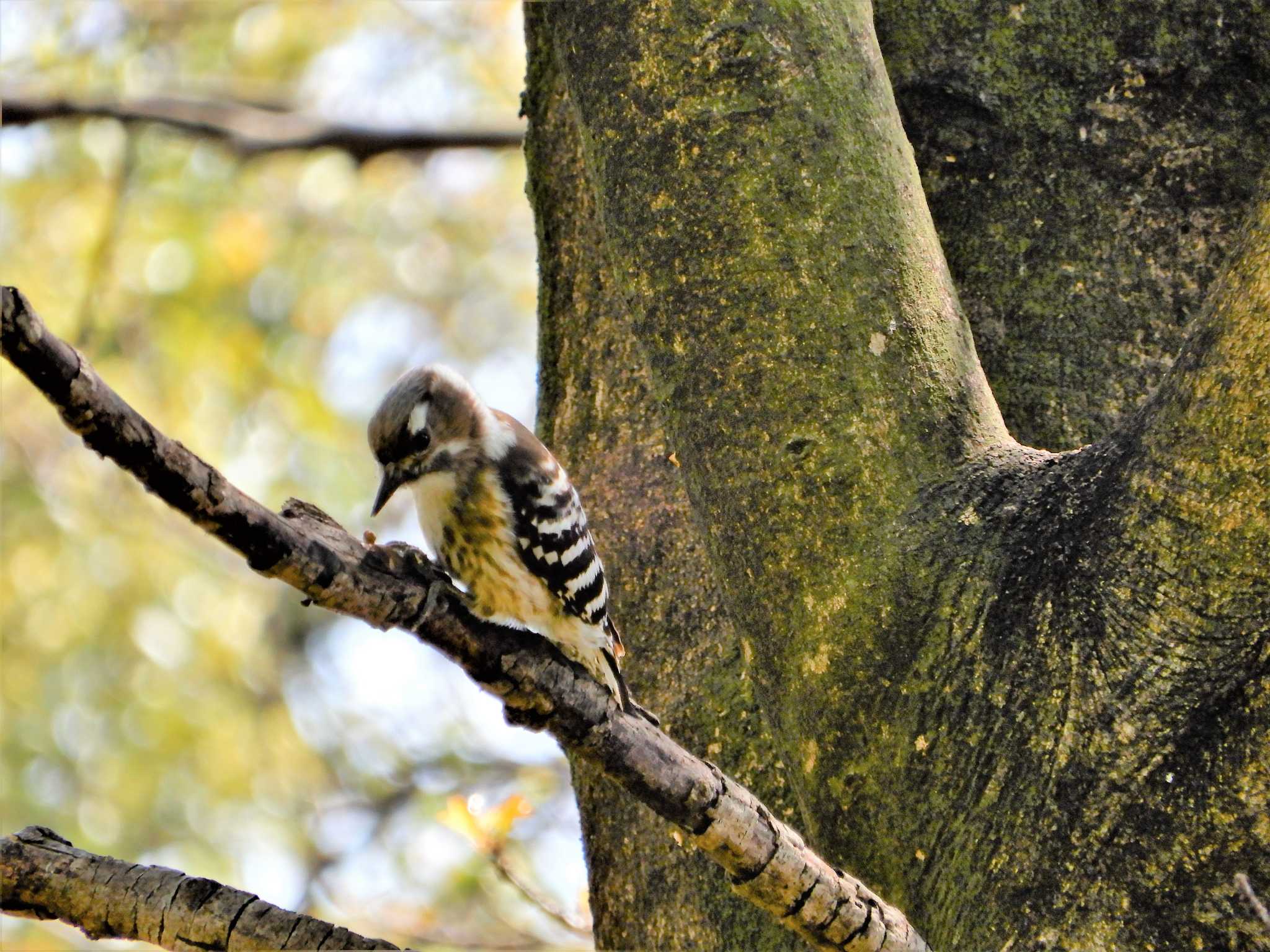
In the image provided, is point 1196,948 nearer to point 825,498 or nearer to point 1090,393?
point 825,498

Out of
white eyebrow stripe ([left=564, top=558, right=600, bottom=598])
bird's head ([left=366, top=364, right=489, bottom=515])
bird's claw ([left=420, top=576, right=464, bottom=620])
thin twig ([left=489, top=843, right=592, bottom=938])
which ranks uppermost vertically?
bird's head ([left=366, top=364, right=489, bottom=515])

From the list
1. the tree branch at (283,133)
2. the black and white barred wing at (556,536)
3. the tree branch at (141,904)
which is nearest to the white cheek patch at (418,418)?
the black and white barred wing at (556,536)

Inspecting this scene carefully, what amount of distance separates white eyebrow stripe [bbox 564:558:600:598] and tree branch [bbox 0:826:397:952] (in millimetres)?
1093

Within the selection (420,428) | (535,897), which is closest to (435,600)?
(420,428)

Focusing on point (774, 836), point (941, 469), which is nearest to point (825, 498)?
point (941, 469)

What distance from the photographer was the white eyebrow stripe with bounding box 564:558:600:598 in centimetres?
309

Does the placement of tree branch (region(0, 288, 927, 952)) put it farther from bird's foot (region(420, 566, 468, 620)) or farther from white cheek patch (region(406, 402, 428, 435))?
white cheek patch (region(406, 402, 428, 435))

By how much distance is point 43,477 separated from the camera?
7441mm

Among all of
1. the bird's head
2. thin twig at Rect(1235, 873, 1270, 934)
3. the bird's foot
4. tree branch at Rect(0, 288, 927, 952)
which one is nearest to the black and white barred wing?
the bird's head

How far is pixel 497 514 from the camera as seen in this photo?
10.7ft

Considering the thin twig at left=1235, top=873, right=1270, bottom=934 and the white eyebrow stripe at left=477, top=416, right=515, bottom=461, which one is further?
the white eyebrow stripe at left=477, top=416, right=515, bottom=461

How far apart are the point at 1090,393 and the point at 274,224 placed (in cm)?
644

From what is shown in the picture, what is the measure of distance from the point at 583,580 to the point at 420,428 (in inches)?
23.0

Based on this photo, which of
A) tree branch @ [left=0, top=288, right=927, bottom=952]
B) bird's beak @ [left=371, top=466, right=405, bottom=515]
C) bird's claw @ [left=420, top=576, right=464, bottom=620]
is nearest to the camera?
tree branch @ [left=0, top=288, right=927, bottom=952]
